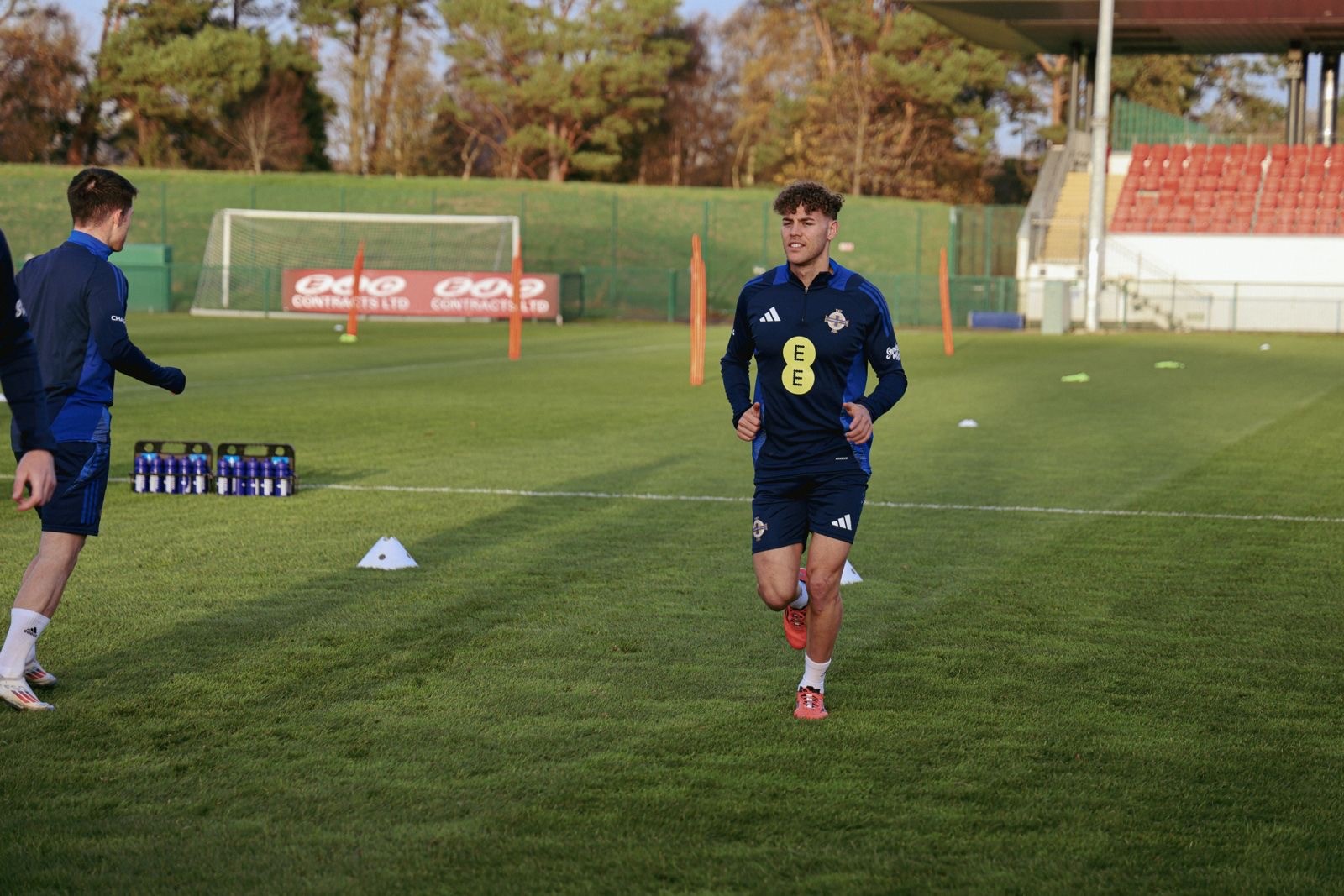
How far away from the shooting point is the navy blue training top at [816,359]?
5.58m

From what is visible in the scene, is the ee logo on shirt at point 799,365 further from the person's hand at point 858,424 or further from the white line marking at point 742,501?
the white line marking at point 742,501

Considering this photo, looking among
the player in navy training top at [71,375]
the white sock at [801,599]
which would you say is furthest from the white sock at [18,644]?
the white sock at [801,599]

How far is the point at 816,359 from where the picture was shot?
559cm

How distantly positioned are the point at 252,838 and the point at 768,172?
7042cm

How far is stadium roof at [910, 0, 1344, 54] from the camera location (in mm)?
45688

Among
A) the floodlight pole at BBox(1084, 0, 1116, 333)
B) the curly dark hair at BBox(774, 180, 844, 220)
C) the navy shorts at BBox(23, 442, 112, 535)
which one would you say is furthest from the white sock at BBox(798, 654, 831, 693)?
the floodlight pole at BBox(1084, 0, 1116, 333)

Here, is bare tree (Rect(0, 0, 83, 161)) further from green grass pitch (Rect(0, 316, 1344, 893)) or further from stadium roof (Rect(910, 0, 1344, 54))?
green grass pitch (Rect(0, 316, 1344, 893))

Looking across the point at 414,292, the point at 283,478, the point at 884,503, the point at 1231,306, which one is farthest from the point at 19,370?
the point at 1231,306

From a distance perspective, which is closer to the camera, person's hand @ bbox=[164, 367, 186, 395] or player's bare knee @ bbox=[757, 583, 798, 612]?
player's bare knee @ bbox=[757, 583, 798, 612]

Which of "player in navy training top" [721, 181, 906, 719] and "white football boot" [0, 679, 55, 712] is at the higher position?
"player in navy training top" [721, 181, 906, 719]

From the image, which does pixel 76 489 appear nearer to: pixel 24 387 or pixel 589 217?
pixel 24 387

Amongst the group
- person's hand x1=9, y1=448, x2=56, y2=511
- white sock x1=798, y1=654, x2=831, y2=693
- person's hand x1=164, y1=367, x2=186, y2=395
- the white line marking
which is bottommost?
the white line marking

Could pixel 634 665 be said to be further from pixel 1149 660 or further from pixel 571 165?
pixel 571 165

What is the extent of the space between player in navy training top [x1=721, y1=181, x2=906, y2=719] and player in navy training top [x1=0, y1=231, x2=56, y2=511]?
241 centimetres
